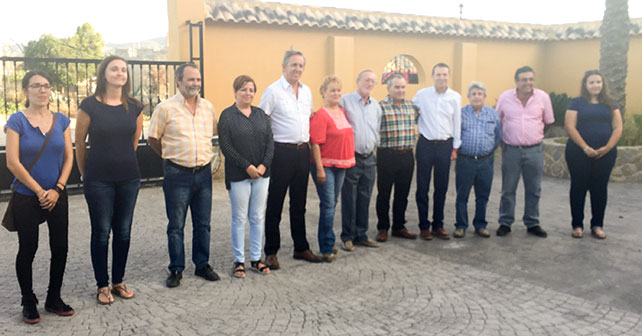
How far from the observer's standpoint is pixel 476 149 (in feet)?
20.1

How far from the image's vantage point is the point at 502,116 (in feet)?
21.0

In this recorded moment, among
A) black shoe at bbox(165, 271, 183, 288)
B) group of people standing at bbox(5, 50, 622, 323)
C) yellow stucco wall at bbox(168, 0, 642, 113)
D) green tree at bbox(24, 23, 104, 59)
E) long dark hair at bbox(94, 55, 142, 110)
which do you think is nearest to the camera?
group of people standing at bbox(5, 50, 622, 323)

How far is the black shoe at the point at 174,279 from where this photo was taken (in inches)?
185

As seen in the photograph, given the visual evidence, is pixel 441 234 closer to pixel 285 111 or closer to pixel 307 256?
pixel 307 256

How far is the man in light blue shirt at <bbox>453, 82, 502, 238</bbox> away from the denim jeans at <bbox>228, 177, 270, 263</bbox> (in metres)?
2.34

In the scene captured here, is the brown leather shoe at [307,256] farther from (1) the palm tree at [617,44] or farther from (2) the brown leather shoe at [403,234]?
(1) the palm tree at [617,44]

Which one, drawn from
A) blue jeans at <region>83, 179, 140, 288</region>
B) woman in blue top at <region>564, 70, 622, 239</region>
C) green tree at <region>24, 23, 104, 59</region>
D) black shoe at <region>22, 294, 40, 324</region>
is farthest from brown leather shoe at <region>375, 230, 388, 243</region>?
green tree at <region>24, 23, 104, 59</region>

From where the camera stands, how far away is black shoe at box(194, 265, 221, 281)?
4.88m

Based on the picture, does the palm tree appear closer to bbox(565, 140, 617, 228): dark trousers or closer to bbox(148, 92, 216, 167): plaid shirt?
bbox(565, 140, 617, 228): dark trousers

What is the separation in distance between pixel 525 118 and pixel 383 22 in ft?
28.2

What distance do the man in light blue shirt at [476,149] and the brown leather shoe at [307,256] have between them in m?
1.75

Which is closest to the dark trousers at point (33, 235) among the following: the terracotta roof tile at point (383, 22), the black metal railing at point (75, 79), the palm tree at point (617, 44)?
the black metal railing at point (75, 79)

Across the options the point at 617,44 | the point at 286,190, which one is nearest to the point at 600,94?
the point at 286,190

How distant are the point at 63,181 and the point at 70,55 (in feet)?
128
